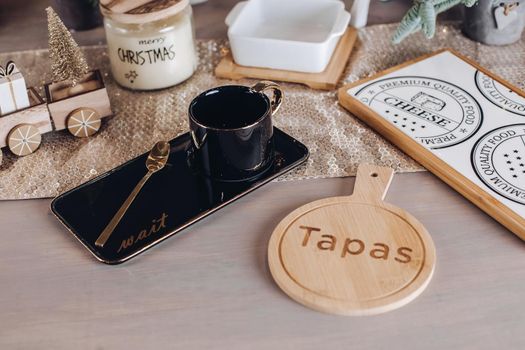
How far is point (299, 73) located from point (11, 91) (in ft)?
1.36

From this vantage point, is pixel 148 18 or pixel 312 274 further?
pixel 148 18

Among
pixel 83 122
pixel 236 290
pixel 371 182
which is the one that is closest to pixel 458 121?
pixel 371 182

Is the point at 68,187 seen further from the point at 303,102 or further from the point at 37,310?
the point at 303,102

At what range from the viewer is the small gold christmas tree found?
33.6 inches

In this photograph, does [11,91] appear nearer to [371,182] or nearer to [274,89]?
[274,89]

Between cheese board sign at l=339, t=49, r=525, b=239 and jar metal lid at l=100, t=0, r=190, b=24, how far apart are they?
0.27 meters

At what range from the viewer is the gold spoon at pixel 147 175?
0.71m

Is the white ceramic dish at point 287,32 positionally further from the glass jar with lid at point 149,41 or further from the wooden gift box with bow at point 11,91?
the wooden gift box with bow at point 11,91

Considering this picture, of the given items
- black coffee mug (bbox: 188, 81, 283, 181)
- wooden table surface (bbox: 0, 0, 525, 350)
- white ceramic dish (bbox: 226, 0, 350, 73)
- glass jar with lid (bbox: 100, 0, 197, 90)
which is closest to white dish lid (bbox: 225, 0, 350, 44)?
white ceramic dish (bbox: 226, 0, 350, 73)

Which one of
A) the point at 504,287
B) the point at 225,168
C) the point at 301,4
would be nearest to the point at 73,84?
the point at 225,168

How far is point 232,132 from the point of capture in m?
0.72

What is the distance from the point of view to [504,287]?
2.12ft

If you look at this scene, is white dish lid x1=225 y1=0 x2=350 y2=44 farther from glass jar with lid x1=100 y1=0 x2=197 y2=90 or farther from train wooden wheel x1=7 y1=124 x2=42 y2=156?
train wooden wheel x1=7 y1=124 x2=42 y2=156

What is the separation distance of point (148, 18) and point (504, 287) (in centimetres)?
57
